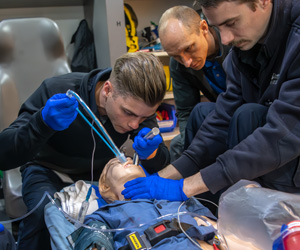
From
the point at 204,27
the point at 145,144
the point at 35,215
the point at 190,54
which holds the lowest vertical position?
the point at 35,215

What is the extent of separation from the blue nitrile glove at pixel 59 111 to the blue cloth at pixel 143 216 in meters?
0.39

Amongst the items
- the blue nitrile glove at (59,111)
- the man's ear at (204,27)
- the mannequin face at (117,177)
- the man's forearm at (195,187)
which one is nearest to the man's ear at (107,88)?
the blue nitrile glove at (59,111)

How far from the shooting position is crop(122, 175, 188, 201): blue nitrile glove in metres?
1.19

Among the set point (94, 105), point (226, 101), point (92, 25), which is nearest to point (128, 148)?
point (94, 105)

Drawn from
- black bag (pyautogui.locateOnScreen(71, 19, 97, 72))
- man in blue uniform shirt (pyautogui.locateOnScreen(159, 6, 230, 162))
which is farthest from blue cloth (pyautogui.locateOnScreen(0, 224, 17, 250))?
black bag (pyautogui.locateOnScreen(71, 19, 97, 72))

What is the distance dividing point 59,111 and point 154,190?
0.49 meters

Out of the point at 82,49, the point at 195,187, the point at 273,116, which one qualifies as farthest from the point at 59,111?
the point at 82,49

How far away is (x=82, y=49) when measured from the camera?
281cm

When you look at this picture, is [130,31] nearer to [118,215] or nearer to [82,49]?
[82,49]

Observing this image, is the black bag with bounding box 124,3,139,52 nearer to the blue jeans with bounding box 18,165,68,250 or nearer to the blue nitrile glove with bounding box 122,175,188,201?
the blue jeans with bounding box 18,165,68,250

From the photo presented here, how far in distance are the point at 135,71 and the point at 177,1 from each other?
2.35m

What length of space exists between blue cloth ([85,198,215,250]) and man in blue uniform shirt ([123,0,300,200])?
0.17 feet

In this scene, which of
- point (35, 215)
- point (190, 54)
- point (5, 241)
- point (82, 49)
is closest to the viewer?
point (5, 241)

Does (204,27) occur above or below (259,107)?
above
